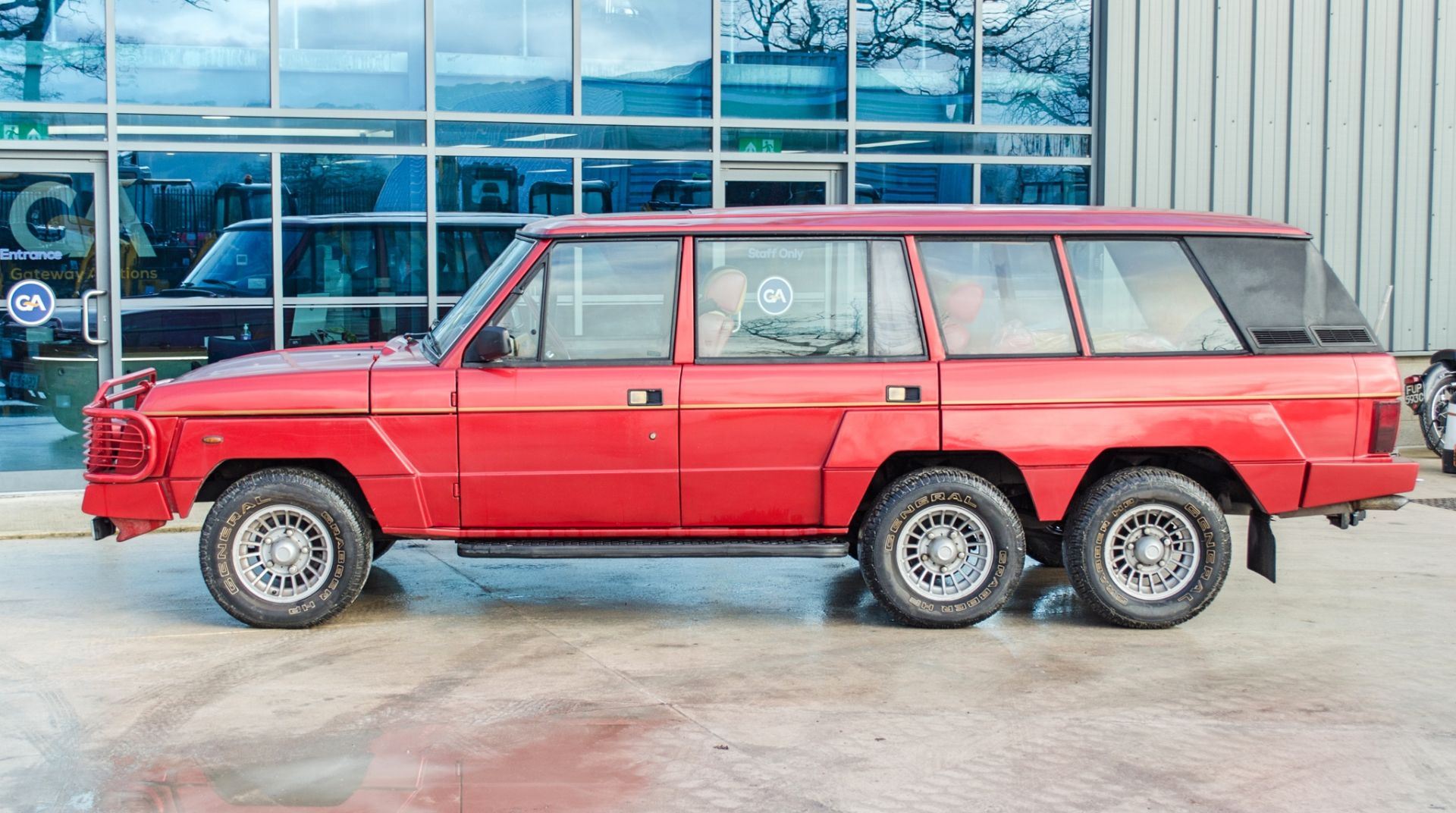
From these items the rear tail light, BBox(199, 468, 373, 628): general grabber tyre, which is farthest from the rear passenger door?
the rear tail light

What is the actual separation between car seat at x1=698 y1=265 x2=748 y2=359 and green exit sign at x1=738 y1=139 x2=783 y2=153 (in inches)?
239

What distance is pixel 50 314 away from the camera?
11938mm

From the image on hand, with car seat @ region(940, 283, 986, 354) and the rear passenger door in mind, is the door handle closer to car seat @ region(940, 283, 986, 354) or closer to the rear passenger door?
the rear passenger door

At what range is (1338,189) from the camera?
1399 cm

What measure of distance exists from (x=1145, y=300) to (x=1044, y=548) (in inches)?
77.6

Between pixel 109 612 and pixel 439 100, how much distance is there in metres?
6.01

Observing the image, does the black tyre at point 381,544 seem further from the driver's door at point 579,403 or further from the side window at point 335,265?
the side window at point 335,265

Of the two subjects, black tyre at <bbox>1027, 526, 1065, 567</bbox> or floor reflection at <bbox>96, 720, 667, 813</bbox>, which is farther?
black tyre at <bbox>1027, 526, 1065, 567</bbox>

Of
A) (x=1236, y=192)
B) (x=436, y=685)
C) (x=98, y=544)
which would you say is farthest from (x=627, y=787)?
(x=1236, y=192)

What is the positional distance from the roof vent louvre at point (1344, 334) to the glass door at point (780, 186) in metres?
6.45

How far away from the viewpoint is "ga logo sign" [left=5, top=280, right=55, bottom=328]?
11.8 metres

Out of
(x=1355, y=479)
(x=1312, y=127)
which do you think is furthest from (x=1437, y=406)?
(x=1355, y=479)

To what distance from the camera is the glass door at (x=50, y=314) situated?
11891 mm

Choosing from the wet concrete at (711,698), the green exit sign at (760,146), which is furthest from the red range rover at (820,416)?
the green exit sign at (760,146)
